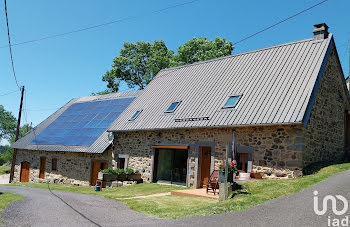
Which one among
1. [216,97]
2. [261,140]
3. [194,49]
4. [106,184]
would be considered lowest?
[106,184]

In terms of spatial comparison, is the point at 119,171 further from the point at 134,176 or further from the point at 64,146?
the point at 64,146

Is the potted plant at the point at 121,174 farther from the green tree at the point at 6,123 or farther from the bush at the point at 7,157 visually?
the green tree at the point at 6,123

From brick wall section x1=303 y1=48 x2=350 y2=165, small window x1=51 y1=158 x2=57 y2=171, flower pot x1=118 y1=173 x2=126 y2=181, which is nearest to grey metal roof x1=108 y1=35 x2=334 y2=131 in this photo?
brick wall section x1=303 y1=48 x2=350 y2=165

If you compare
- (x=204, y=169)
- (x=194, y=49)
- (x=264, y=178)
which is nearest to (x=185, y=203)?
(x=264, y=178)

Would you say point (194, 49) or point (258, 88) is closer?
point (258, 88)

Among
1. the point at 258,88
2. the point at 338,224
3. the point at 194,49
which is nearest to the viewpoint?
the point at 338,224

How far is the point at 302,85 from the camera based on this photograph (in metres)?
13.3

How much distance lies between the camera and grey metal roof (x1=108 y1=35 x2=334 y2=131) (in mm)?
13133

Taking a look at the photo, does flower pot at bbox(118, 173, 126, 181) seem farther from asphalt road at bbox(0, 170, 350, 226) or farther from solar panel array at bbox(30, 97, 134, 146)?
asphalt road at bbox(0, 170, 350, 226)

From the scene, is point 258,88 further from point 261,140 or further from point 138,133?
point 138,133

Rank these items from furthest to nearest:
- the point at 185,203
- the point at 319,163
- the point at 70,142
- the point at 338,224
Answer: the point at 70,142, the point at 319,163, the point at 185,203, the point at 338,224

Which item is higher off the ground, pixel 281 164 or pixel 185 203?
Answer: pixel 281 164

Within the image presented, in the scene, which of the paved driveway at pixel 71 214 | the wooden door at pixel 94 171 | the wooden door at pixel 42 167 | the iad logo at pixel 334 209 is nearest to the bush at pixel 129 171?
the wooden door at pixel 94 171

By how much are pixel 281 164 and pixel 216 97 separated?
→ 17.0 feet
